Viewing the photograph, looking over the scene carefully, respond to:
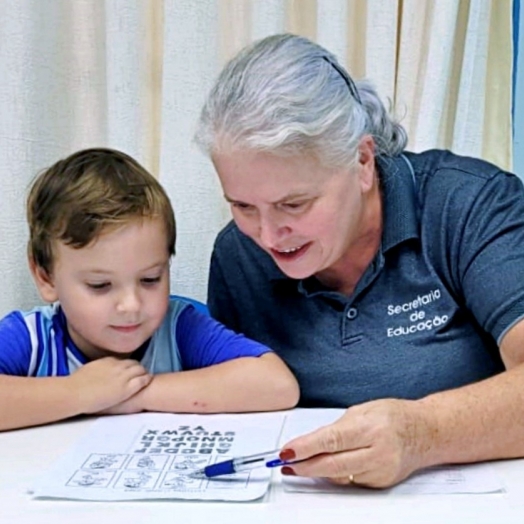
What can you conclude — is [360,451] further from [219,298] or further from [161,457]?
[219,298]

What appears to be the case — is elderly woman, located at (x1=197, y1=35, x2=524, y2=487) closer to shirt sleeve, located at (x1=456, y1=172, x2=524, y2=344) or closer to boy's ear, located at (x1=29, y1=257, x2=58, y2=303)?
shirt sleeve, located at (x1=456, y1=172, x2=524, y2=344)

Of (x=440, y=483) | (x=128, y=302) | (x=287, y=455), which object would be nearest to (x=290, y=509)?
(x=287, y=455)

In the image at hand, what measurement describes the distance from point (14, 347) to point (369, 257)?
51 centimetres

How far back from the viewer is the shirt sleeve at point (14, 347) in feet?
3.51

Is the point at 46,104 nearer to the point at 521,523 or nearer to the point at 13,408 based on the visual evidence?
the point at 13,408

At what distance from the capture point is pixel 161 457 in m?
0.84

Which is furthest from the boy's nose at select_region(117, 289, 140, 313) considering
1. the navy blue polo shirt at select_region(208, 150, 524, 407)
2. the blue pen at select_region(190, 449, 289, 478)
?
the blue pen at select_region(190, 449, 289, 478)

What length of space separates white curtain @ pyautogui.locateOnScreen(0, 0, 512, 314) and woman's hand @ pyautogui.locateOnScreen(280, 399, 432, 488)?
712 millimetres

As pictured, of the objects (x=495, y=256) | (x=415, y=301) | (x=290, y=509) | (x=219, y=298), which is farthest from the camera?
(x=219, y=298)

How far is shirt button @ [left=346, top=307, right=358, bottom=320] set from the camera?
1.09 meters

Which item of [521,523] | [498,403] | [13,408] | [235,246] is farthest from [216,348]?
[521,523]

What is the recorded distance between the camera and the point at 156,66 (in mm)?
1428

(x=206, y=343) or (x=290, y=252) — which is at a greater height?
(x=290, y=252)

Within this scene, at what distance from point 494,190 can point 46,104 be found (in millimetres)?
780
